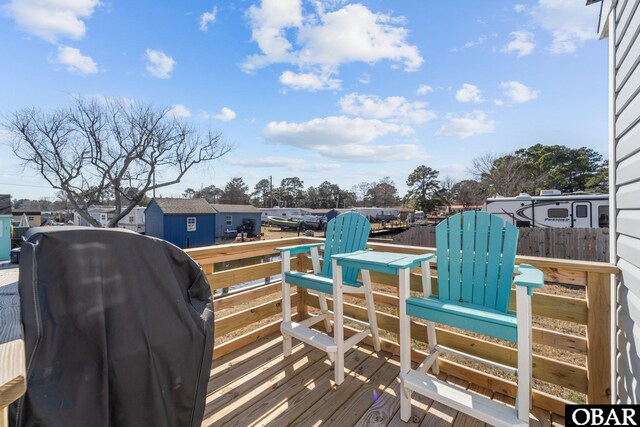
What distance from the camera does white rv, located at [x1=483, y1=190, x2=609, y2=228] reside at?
8430 mm

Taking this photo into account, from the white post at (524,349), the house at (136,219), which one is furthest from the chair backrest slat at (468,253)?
the house at (136,219)

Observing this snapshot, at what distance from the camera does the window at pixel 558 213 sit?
9.13 meters

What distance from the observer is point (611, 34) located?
1709 mm

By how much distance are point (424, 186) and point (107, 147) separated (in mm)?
28421

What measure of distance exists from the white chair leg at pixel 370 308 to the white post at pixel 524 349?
95 centimetres

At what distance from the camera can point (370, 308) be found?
2158 millimetres

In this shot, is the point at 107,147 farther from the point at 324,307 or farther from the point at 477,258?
the point at 477,258

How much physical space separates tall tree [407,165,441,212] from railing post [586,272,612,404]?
31289mm

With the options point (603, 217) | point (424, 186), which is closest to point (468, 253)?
point (603, 217)

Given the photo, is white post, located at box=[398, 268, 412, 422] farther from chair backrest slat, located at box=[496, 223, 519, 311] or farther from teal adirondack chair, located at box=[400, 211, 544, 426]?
chair backrest slat, located at box=[496, 223, 519, 311]

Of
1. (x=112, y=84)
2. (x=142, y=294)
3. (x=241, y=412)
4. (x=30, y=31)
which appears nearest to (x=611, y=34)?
(x=142, y=294)

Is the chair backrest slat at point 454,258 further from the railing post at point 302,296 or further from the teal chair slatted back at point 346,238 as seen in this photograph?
the railing post at point 302,296

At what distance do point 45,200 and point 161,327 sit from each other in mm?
44962

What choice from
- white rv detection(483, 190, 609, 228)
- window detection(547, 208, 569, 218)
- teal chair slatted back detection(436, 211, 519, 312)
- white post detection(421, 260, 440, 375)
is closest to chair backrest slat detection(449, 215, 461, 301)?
teal chair slatted back detection(436, 211, 519, 312)
